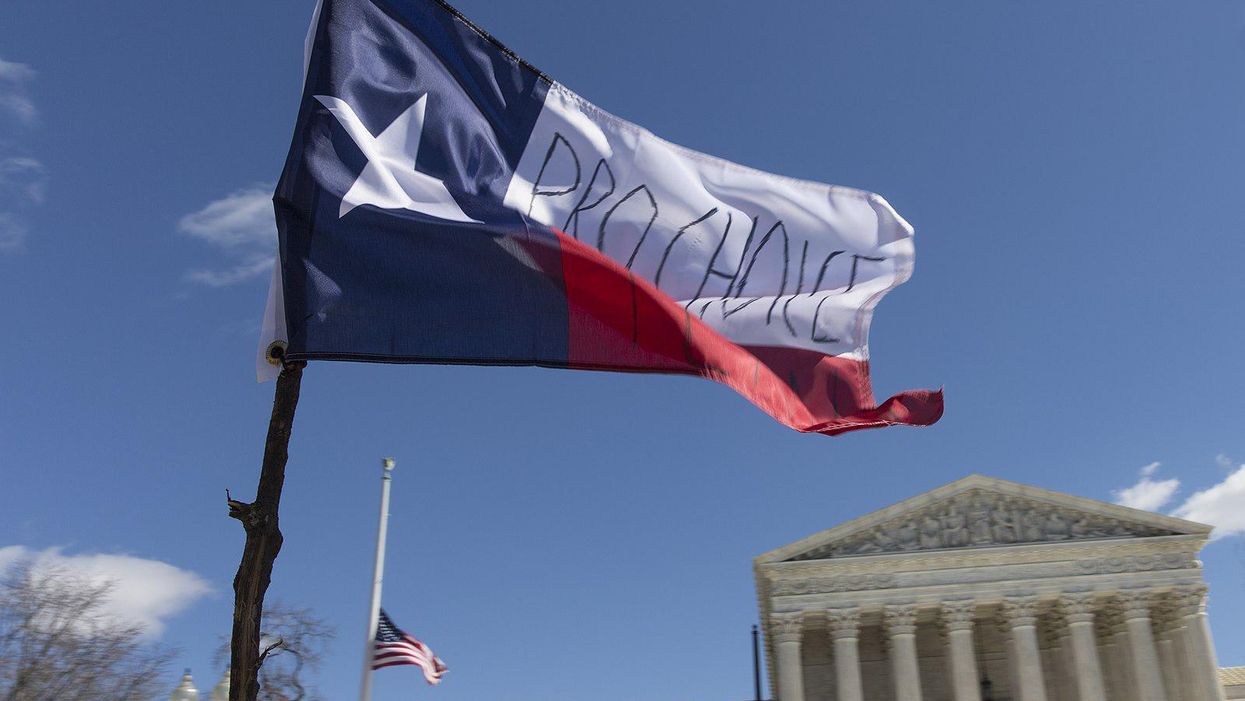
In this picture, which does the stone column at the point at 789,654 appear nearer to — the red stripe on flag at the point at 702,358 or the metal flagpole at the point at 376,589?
the metal flagpole at the point at 376,589

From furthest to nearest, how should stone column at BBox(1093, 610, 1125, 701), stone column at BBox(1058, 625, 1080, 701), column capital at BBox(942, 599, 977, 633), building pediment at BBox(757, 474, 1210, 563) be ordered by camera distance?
stone column at BBox(1093, 610, 1125, 701)
building pediment at BBox(757, 474, 1210, 563)
column capital at BBox(942, 599, 977, 633)
stone column at BBox(1058, 625, 1080, 701)

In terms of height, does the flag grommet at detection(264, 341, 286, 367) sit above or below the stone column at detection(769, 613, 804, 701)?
below

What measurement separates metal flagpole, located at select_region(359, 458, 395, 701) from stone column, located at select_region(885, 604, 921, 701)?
33.3 m

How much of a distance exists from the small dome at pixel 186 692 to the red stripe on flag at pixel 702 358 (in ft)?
107

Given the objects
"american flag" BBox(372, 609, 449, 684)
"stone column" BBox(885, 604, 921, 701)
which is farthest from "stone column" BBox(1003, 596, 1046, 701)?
"american flag" BBox(372, 609, 449, 684)

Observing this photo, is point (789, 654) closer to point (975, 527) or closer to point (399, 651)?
point (975, 527)

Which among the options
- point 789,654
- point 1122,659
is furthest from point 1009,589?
point 789,654

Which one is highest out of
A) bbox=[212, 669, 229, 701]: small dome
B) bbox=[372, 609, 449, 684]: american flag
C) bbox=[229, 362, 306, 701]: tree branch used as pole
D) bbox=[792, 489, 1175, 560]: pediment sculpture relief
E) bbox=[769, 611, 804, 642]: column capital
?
bbox=[792, 489, 1175, 560]: pediment sculpture relief

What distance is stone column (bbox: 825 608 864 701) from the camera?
146ft

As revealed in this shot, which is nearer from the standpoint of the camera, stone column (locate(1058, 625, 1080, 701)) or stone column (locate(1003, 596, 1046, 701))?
stone column (locate(1003, 596, 1046, 701))

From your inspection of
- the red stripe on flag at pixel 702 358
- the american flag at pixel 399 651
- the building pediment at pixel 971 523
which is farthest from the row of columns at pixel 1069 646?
the red stripe on flag at pixel 702 358

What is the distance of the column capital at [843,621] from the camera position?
1781 inches

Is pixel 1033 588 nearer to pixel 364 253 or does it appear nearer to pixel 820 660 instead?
pixel 820 660

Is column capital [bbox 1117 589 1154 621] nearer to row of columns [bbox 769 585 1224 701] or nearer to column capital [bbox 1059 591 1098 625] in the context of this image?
row of columns [bbox 769 585 1224 701]
